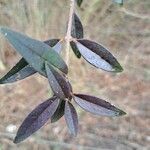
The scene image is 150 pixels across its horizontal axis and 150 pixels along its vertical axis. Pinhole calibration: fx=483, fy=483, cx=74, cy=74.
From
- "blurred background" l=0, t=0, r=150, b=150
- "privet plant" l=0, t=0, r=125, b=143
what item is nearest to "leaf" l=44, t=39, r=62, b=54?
"privet plant" l=0, t=0, r=125, b=143

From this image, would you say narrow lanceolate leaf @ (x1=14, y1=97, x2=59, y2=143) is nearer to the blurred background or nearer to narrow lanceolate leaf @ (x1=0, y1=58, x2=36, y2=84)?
narrow lanceolate leaf @ (x1=0, y1=58, x2=36, y2=84)

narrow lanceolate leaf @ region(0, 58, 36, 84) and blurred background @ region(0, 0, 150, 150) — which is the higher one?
narrow lanceolate leaf @ region(0, 58, 36, 84)

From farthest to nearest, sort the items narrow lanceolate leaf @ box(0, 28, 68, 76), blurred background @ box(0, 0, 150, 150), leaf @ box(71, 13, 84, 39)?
1. blurred background @ box(0, 0, 150, 150)
2. leaf @ box(71, 13, 84, 39)
3. narrow lanceolate leaf @ box(0, 28, 68, 76)

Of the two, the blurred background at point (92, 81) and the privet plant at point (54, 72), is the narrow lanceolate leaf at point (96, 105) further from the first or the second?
the blurred background at point (92, 81)

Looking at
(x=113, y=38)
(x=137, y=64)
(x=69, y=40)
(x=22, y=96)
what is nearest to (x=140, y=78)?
(x=137, y=64)

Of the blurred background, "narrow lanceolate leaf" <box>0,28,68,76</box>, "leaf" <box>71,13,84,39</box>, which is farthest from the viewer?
the blurred background

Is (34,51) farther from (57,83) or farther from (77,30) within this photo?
(77,30)
